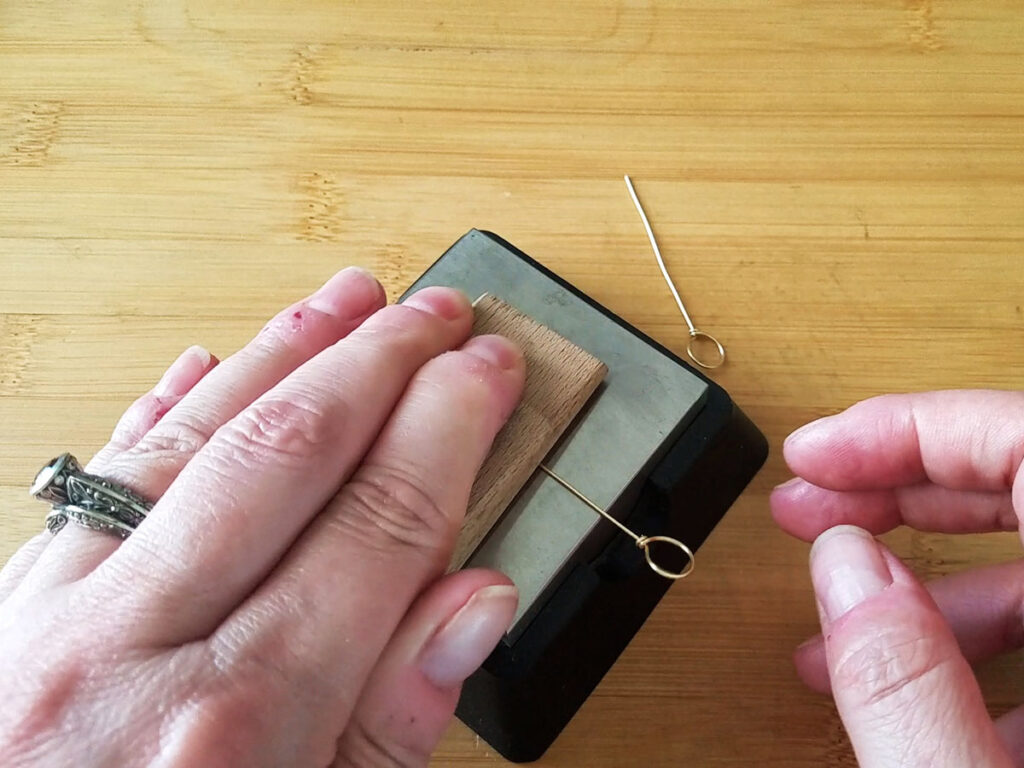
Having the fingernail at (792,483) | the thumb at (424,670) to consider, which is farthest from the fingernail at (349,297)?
the fingernail at (792,483)

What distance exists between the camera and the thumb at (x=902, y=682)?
1.49ft

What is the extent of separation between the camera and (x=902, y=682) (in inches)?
→ 18.5

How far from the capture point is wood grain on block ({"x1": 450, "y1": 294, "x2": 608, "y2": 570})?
599 mm

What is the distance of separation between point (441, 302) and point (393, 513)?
0.63 feet

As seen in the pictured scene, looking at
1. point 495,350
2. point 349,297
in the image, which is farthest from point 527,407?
point 349,297

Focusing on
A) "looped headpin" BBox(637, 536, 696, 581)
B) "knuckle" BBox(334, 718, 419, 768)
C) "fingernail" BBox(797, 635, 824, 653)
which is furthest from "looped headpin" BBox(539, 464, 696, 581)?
"knuckle" BBox(334, 718, 419, 768)

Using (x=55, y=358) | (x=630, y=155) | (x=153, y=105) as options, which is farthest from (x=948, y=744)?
(x=153, y=105)

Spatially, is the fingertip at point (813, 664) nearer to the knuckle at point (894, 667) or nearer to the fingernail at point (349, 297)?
the knuckle at point (894, 667)

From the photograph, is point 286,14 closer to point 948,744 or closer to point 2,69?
point 2,69

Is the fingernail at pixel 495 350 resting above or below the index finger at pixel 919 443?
above

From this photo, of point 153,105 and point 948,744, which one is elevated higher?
point 153,105

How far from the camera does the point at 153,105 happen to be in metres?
0.91

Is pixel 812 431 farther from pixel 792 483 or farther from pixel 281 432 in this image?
pixel 281 432

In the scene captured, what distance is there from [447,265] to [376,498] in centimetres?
30
